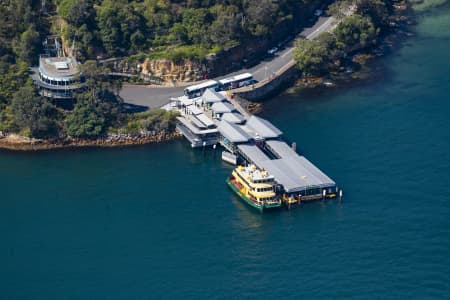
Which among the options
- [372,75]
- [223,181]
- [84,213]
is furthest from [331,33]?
[84,213]

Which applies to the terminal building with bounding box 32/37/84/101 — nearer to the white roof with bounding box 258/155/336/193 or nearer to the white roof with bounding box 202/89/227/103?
the white roof with bounding box 202/89/227/103

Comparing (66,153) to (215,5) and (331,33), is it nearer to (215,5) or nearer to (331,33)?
(215,5)

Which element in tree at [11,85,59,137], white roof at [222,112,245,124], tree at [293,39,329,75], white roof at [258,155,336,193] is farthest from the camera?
tree at [293,39,329,75]

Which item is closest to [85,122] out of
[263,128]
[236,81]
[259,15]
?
[263,128]

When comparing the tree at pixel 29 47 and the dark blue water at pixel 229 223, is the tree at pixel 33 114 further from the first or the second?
the tree at pixel 29 47

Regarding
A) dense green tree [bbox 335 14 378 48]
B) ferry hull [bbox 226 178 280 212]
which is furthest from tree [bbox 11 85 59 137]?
dense green tree [bbox 335 14 378 48]
